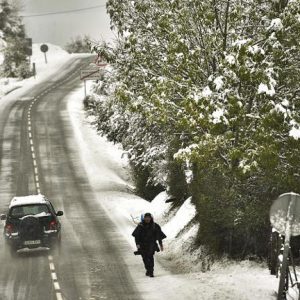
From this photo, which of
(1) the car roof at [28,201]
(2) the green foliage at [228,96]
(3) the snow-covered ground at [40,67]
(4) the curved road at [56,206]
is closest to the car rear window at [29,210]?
(1) the car roof at [28,201]

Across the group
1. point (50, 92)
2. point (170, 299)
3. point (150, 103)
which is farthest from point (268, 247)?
point (50, 92)

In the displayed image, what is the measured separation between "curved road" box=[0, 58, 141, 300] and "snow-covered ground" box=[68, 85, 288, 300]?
1.60ft

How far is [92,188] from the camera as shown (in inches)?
1405

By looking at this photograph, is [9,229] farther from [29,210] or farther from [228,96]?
[228,96]

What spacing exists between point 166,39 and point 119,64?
2.41 metres

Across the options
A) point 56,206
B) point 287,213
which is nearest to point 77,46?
point 56,206

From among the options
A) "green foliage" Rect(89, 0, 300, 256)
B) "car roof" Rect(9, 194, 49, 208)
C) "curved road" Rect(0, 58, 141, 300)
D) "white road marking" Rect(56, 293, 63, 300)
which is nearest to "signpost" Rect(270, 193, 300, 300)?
"green foliage" Rect(89, 0, 300, 256)

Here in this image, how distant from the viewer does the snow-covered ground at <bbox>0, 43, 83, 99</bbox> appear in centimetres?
7250

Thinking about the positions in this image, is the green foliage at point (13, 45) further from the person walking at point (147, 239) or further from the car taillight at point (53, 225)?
the person walking at point (147, 239)

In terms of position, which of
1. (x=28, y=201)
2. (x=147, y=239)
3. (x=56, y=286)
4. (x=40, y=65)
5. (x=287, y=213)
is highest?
(x=40, y=65)

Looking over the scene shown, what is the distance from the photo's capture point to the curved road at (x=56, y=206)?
55.0ft

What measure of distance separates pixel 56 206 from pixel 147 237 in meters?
14.1

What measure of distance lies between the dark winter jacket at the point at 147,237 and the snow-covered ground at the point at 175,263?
72 centimetres

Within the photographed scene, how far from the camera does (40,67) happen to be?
86.2 m
